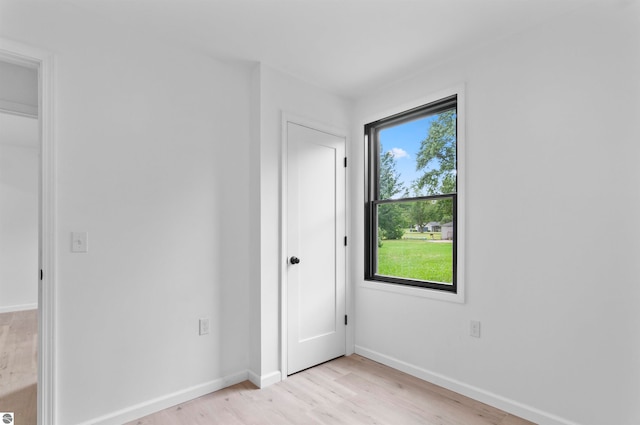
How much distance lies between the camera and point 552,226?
210 centimetres

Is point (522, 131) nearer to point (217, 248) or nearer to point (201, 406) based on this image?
point (217, 248)

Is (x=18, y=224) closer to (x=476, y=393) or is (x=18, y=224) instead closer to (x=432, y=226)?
(x=432, y=226)

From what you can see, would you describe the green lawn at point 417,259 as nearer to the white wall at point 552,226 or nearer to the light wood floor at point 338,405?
the white wall at point 552,226

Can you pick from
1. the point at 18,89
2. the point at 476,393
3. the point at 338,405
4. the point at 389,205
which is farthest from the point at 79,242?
the point at 476,393

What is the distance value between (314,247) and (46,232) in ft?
6.23

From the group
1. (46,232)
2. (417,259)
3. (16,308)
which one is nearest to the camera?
(46,232)

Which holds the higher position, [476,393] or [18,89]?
[18,89]

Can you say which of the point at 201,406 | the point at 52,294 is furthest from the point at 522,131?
the point at 52,294

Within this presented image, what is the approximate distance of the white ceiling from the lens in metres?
1.99

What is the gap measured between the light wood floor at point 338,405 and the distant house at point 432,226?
122 cm

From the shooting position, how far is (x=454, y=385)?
2.53 metres

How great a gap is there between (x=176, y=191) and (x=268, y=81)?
1.15m

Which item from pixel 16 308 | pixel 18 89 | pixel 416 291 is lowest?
pixel 16 308

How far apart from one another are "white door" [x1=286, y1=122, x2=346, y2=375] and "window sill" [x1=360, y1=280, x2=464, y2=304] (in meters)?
0.32
